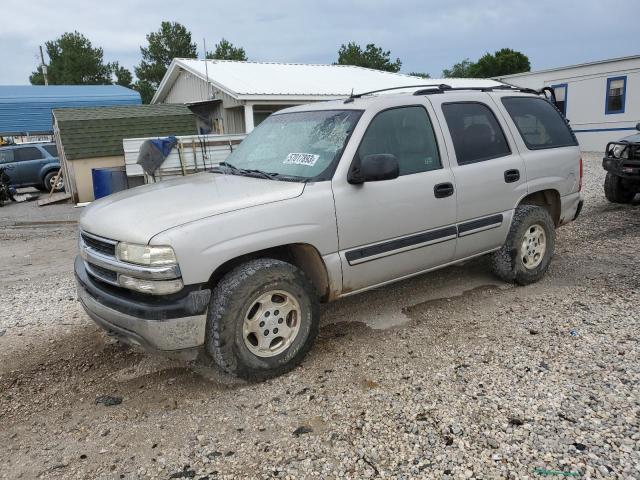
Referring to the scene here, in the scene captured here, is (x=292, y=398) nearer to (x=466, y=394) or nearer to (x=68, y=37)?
(x=466, y=394)

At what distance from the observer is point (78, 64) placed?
149ft

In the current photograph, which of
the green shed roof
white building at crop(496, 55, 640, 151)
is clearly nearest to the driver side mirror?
the green shed roof

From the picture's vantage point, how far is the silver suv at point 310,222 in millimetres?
3150

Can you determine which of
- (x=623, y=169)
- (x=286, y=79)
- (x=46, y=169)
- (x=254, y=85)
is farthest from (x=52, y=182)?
(x=623, y=169)

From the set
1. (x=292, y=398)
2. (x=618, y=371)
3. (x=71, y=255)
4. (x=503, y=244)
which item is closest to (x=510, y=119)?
(x=503, y=244)

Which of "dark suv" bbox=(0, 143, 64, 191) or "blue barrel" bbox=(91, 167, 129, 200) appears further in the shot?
"dark suv" bbox=(0, 143, 64, 191)

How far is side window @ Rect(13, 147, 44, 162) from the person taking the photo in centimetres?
1727

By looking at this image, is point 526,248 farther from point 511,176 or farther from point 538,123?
point 538,123

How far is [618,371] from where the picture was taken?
135 inches

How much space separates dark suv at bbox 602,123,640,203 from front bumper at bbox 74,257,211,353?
7.54m

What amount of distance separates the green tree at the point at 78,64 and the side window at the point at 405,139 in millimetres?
48120

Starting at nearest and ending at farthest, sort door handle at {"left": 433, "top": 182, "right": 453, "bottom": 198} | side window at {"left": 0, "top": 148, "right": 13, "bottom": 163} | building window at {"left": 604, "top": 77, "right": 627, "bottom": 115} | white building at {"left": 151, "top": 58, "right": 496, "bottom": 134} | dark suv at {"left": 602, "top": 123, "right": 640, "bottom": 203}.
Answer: door handle at {"left": 433, "top": 182, "right": 453, "bottom": 198}, dark suv at {"left": 602, "top": 123, "right": 640, "bottom": 203}, white building at {"left": 151, "top": 58, "right": 496, "bottom": 134}, side window at {"left": 0, "top": 148, "right": 13, "bottom": 163}, building window at {"left": 604, "top": 77, "right": 627, "bottom": 115}

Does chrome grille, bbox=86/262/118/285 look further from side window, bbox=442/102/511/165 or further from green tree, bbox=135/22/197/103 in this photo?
green tree, bbox=135/22/197/103

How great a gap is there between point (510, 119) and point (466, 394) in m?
2.89
